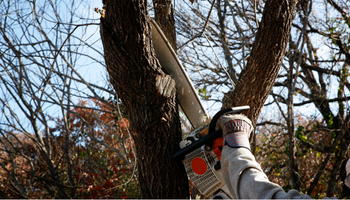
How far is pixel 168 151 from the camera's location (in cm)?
179

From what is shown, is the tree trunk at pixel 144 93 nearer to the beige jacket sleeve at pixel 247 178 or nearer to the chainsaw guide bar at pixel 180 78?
the chainsaw guide bar at pixel 180 78

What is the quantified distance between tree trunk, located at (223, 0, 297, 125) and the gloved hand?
606 millimetres

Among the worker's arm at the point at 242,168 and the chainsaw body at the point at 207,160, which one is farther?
the chainsaw body at the point at 207,160

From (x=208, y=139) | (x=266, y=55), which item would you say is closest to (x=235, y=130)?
(x=208, y=139)

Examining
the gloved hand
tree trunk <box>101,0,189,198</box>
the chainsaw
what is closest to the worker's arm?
the gloved hand

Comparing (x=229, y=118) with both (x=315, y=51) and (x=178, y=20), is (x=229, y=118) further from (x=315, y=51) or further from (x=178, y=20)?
(x=315, y=51)

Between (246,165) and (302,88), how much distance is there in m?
5.95

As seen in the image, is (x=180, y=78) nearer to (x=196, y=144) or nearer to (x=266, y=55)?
(x=196, y=144)

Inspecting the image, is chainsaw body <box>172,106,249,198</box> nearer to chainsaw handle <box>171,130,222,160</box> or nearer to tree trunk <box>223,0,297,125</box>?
chainsaw handle <box>171,130,222,160</box>

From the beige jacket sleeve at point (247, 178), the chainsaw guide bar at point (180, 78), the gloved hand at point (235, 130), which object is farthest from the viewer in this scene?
the chainsaw guide bar at point (180, 78)

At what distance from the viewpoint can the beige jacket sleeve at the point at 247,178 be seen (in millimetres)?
1121

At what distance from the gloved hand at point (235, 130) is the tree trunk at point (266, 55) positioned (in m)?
0.61

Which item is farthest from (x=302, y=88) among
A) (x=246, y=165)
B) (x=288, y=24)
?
(x=246, y=165)

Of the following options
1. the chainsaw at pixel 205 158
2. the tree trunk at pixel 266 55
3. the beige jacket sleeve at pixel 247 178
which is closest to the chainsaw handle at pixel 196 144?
the chainsaw at pixel 205 158
